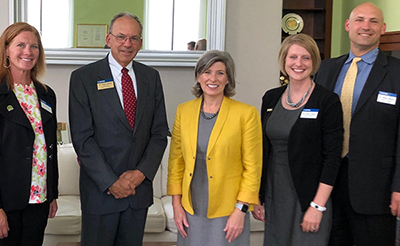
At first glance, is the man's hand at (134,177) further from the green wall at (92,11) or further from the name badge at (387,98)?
the green wall at (92,11)

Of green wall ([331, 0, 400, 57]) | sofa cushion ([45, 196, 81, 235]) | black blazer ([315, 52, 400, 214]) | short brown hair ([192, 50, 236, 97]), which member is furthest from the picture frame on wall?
green wall ([331, 0, 400, 57])

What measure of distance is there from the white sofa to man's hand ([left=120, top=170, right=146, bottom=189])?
1340 millimetres

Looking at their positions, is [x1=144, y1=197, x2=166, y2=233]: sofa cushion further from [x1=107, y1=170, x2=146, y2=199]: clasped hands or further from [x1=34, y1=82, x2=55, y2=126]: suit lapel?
[x1=34, y1=82, x2=55, y2=126]: suit lapel

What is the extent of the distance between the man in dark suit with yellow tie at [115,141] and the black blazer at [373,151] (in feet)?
3.47

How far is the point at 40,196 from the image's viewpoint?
2205mm

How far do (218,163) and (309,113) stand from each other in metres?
0.53

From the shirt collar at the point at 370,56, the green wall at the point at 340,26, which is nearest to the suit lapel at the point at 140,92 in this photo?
Answer: the shirt collar at the point at 370,56

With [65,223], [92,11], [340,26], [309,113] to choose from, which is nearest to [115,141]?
[309,113]

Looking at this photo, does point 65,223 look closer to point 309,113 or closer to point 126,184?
point 126,184

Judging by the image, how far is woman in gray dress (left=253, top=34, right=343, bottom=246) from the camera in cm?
216

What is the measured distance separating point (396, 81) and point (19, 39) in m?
2.00

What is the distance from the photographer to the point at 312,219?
2.15m

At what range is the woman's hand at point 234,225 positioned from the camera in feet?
6.93

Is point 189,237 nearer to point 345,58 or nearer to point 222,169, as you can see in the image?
point 222,169
